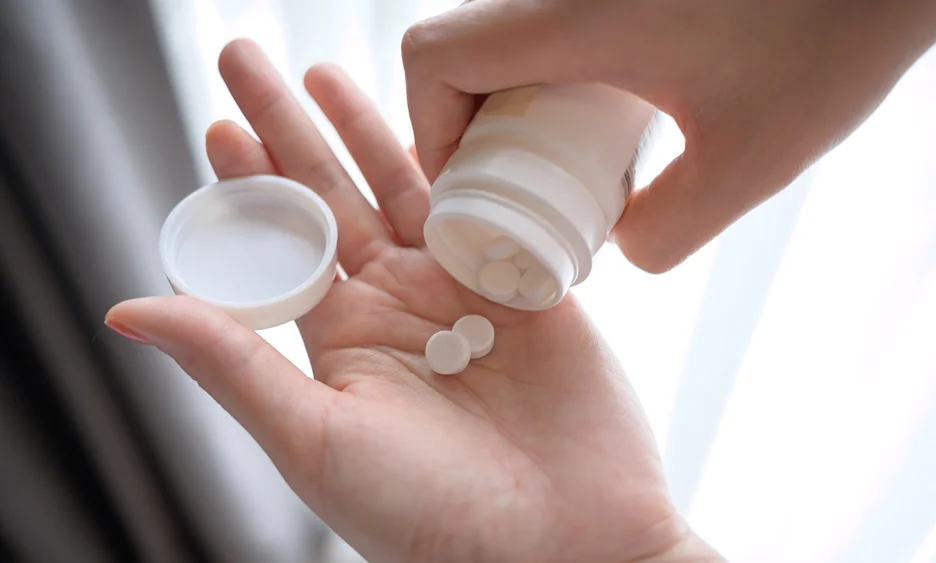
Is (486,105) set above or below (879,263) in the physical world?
above

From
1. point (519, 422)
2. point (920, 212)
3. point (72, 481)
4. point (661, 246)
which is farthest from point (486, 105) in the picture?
point (72, 481)

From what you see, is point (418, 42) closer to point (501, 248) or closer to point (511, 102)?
point (511, 102)

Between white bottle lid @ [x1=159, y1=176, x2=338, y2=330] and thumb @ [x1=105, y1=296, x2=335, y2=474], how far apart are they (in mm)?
96

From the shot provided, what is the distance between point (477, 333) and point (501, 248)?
0.37 feet

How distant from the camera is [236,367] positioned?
700 millimetres

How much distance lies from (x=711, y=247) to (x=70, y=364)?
0.75 metres

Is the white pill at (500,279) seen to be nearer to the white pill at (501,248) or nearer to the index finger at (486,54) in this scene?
the white pill at (501,248)

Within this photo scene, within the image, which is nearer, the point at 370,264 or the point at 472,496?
the point at 472,496

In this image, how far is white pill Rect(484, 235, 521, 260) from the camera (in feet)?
2.54

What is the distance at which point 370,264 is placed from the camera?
0.94 metres

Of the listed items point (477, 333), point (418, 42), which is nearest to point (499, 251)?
point (477, 333)

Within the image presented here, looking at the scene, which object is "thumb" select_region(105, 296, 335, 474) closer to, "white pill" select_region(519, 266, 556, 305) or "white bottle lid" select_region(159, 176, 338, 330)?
"white bottle lid" select_region(159, 176, 338, 330)

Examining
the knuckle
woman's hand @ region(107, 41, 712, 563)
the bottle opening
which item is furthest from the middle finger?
the knuckle

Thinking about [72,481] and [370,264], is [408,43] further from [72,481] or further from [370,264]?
[72,481]
